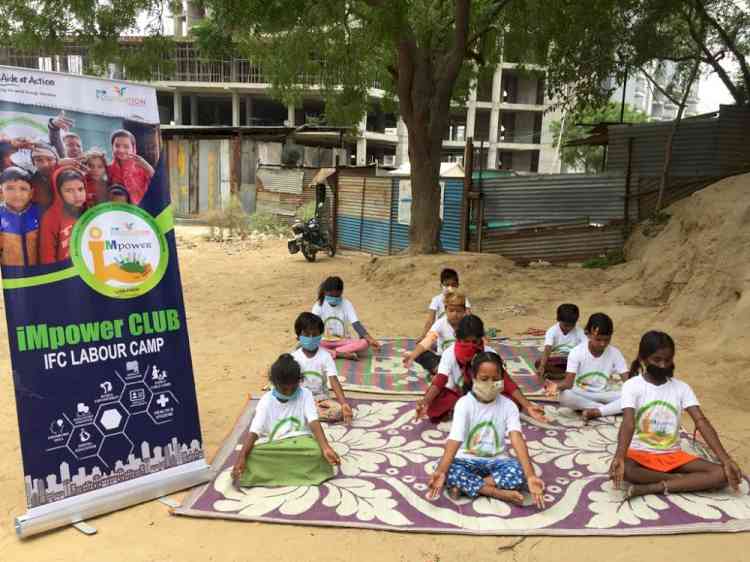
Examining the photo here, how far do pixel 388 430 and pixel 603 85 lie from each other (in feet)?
30.9

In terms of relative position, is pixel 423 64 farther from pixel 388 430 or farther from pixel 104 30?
pixel 388 430

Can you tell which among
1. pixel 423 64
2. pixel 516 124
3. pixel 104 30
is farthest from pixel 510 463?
pixel 516 124

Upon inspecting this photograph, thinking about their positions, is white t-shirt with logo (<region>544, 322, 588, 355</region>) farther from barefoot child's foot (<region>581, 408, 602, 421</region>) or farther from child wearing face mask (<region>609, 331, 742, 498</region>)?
child wearing face mask (<region>609, 331, 742, 498</region>)

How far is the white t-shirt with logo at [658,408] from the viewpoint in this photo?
3.43m

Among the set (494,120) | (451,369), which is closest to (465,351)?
(451,369)

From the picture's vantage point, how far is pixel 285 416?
364 centimetres

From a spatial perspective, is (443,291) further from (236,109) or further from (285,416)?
(236,109)

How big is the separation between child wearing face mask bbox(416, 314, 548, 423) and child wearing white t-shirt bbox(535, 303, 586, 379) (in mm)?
1052

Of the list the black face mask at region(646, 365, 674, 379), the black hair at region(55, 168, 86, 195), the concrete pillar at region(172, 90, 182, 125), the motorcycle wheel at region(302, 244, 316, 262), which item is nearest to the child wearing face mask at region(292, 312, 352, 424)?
the black hair at region(55, 168, 86, 195)

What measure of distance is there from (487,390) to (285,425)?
4.02 ft

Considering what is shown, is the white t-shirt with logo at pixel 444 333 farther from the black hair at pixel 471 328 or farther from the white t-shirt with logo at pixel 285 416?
the white t-shirt with logo at pixel 285 416

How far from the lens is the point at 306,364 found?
4422 millimetres

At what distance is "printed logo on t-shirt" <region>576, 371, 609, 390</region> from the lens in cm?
460

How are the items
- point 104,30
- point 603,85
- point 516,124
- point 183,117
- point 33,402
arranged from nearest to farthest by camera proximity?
point 33,402
point 104,30
point 603,85
point 183,117
point 516,124
